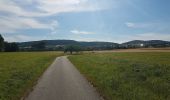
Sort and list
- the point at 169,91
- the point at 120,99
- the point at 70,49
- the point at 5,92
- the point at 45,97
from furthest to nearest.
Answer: the point at 70,49 < the point at 5,92 < the point at 169,91 < the point at 45,97 < the point at 120,99

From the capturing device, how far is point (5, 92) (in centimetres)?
1538

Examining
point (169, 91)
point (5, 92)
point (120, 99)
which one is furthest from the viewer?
point (5, 92)

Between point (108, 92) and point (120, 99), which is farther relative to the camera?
point (108, 92)

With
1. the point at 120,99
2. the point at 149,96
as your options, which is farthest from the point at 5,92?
the point at 149,96

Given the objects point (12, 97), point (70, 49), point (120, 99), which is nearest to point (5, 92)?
point (12, 97)

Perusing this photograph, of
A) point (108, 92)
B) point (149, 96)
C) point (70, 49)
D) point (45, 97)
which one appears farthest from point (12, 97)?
point (70, 49)

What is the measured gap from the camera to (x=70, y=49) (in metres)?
182

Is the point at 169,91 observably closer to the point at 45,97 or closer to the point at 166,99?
the point at 166,99

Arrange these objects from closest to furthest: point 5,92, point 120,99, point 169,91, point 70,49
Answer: point 120,99
point 169,91
point 5,92
point 70,49

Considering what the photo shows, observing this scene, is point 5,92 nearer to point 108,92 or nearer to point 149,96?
point 108,92

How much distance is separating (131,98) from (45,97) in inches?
159

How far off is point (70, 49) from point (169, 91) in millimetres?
167999

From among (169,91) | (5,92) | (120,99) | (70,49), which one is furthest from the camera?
Result: (70,49)

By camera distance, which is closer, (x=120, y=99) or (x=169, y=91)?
(x=120, y=99)
